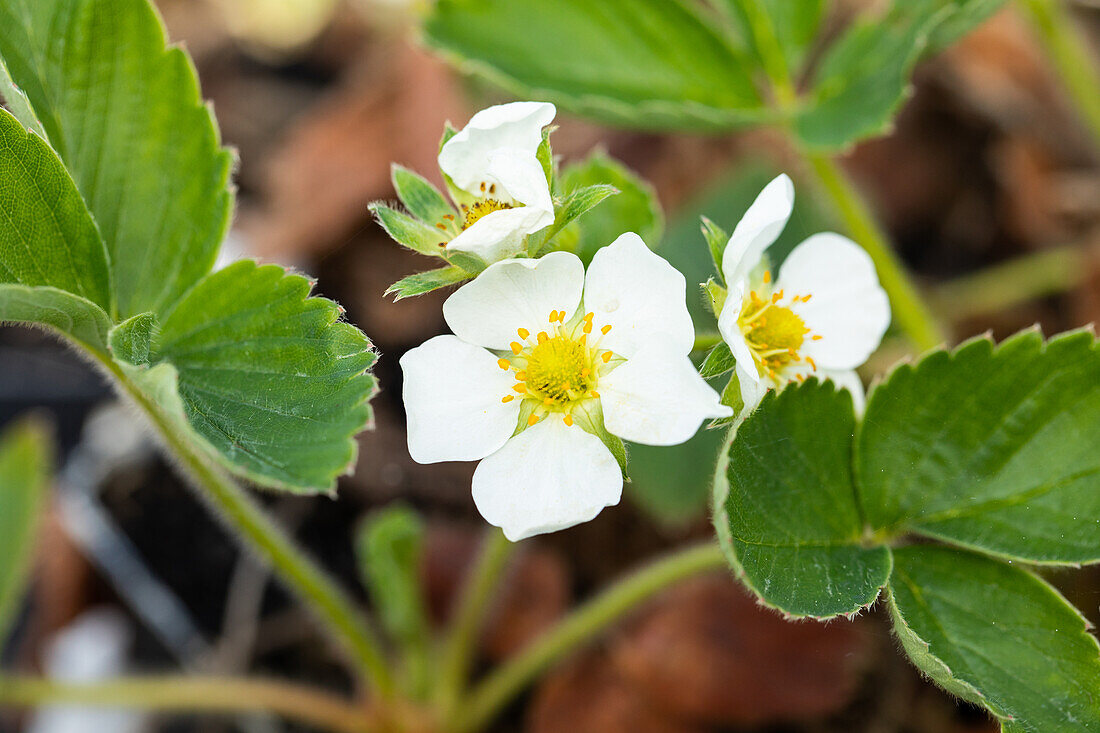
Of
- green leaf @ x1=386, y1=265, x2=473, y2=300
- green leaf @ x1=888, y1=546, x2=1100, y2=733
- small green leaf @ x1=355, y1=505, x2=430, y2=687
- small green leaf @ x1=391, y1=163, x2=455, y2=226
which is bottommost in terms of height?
small green leaf @ x1=355, y1=505, x2=430, y2=687

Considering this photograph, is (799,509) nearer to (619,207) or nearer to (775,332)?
(775,332)

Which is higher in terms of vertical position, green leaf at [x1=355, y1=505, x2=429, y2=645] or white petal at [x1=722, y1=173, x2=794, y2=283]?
white petal at [x1=722, y1=173, x2=794, y2=283]

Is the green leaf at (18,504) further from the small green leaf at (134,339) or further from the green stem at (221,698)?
the small green leaf at (134,339)

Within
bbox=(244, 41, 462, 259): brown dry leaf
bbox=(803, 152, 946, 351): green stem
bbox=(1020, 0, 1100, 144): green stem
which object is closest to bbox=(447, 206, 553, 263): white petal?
bbox=(803, 152, 946, 351): green stem

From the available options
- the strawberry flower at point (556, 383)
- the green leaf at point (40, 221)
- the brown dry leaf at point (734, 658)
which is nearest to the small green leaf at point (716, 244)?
the strawberry flower at point (556, 383)

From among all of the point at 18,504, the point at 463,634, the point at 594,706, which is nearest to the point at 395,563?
the point at 463,634

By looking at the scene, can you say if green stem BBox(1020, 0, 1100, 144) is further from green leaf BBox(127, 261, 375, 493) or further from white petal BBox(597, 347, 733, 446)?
green leaf BBox(127, 261, 375, 493)

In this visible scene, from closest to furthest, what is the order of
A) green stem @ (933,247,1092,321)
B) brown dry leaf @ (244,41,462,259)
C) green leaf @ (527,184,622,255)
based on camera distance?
green leaf @ (527,184,622,255) < green stem @ (933,247,1092,321) < brown dry leaf @ (244,41,462,259)

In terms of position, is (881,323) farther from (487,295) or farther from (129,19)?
(129,19)
